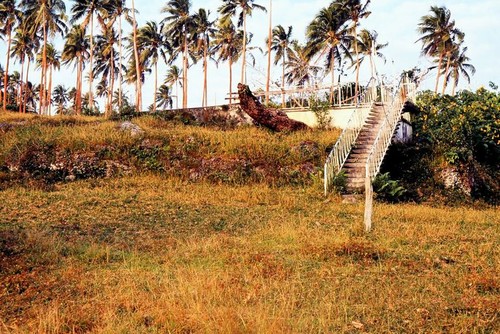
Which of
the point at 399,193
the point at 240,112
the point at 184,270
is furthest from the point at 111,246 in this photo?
the point at 240,112

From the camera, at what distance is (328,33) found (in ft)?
134

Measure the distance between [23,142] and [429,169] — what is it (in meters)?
18.3

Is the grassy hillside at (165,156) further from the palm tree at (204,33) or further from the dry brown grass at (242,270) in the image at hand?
the palm tree at (204,33)

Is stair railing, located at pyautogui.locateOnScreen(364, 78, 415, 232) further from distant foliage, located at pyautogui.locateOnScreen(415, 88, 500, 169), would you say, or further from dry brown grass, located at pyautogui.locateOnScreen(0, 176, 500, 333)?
dry brown grass, located at pyautogui.locateOnScreen(0, 176, 500, 333)

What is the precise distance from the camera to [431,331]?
176 inches

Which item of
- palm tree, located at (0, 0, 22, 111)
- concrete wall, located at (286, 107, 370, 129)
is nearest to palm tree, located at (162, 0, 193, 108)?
palm tree, located at (0, 0, 22, 111)

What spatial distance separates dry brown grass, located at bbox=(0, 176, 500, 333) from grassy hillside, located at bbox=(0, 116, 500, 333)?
0.08ft

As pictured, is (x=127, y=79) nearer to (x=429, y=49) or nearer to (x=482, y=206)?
(x=429, y=49)

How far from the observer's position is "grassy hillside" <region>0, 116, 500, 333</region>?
15.5ft

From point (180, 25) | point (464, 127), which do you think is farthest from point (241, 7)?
point (464, 127)

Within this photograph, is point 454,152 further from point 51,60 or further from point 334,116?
point 51,60

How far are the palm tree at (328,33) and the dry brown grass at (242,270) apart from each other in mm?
30830

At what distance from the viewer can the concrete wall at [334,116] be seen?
891 inches

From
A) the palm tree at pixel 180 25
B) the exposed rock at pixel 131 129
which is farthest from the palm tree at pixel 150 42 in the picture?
the exposed rock at pixel 131 129
